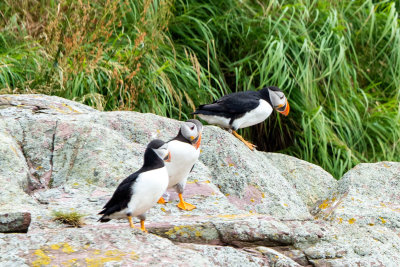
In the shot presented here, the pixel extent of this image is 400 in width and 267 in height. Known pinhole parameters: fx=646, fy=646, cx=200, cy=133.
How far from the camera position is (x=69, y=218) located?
9.77 feet

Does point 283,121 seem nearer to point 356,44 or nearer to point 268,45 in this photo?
point 268,45

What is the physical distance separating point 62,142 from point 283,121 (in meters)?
3.23

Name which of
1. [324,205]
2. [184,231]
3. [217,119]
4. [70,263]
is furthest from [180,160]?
[217,119]

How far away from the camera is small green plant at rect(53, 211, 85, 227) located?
9.73 ft

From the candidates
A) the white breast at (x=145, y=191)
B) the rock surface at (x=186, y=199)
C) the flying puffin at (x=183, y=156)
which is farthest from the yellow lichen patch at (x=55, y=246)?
the flying puffin at (x=183, y=156)

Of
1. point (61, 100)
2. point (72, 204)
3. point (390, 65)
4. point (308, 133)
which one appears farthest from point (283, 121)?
point (72, 204)

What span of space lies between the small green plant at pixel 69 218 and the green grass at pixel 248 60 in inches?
100

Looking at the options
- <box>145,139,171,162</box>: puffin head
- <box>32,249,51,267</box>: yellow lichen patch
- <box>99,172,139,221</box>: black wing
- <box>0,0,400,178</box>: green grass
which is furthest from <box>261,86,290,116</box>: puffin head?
<box>32,249,51,267</box>: yellow lichen patch

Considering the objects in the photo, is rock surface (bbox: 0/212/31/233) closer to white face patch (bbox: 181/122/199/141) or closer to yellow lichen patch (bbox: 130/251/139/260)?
yellow lichen patch (bbox: 130/251/139/260)

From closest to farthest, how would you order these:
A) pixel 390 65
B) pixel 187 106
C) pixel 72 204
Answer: pixel 72 204
pixel 187 106
pixel 390 65

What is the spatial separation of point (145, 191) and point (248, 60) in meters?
3.90

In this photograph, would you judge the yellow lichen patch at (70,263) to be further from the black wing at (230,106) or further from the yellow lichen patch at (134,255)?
the black wing at (230,106)

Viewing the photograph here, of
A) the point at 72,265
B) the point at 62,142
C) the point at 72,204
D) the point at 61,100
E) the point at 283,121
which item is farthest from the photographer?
the point at 283,121

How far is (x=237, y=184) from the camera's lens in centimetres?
405
